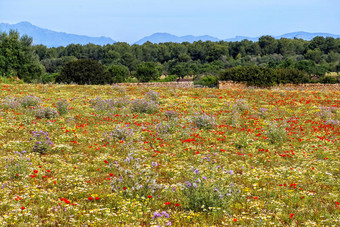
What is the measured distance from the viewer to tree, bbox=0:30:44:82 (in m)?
53.8

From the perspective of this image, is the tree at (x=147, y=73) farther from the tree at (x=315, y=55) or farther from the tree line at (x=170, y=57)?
the tree at (x=315, y=55)

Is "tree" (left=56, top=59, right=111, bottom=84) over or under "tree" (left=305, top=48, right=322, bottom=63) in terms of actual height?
under

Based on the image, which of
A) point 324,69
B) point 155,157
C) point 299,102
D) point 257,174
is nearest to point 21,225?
point 155,157

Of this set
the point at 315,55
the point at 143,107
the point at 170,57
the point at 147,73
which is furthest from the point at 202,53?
the point at 143,107

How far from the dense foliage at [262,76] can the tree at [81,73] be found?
88.6 ft

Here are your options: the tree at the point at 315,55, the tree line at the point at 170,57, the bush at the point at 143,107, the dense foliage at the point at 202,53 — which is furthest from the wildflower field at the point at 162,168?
the tree at the point at 315,55

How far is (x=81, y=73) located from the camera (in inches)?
2324

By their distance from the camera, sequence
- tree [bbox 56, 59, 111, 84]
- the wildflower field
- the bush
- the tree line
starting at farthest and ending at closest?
tree [bbox 56, 59, 111, 84], the tree line, the bush, the wildflower field

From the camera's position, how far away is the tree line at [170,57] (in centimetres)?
5794

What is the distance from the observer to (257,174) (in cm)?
1045

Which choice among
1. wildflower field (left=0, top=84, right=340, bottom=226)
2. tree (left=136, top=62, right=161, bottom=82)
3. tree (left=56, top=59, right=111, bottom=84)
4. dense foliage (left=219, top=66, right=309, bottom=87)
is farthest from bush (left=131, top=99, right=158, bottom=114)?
tree (left=136, top=62, right=161, bottom=82)

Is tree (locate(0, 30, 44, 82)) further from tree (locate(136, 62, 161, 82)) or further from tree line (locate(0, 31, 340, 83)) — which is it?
tree (locate(136, 62, 161, 82))

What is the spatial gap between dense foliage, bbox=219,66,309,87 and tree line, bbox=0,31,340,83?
28438mm

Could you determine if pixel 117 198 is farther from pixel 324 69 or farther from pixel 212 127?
pixel 324 69
